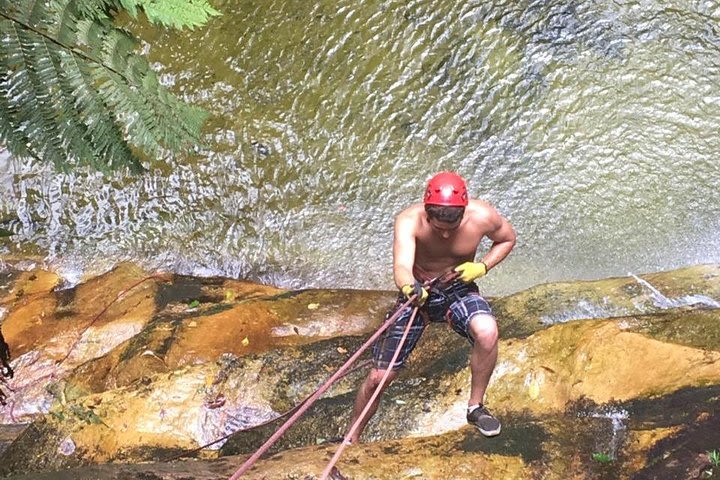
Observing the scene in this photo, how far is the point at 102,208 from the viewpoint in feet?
26.4

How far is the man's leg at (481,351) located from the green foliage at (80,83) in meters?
1.78

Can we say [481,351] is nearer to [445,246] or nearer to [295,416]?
[445,246]

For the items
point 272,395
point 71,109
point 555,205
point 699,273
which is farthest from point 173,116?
point 555,205

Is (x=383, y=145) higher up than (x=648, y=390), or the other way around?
(x=383, y=145)

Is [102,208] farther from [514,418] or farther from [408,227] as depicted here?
[514,418]

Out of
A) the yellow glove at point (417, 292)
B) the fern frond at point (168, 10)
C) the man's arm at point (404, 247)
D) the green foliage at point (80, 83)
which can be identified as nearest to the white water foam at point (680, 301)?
the man's arm at point (404, 247)

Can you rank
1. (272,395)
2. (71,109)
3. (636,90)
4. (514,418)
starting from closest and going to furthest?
(71,109) < (514,418) < (272,395) < (636,90)

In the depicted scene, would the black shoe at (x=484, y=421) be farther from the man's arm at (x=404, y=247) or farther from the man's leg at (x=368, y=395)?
the man's arm at (x=404, y=247)

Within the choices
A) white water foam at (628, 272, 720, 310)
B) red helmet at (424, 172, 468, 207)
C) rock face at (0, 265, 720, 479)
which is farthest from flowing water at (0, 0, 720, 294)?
red helmet at (424, 172, 468, 207)

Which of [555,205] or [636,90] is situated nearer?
[555,205]

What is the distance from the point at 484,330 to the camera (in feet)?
12.3

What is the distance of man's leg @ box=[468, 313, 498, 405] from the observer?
3.72m

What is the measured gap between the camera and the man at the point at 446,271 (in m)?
3.69

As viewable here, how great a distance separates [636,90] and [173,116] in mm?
5890
